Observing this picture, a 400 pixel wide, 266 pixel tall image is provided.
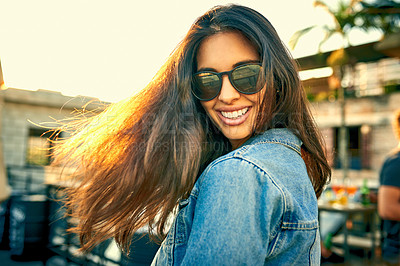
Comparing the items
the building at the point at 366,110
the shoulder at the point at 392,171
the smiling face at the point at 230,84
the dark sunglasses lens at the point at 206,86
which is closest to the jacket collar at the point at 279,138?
the smiling face at the point at 230,84

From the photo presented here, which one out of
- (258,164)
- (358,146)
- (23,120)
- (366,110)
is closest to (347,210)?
(258,164)

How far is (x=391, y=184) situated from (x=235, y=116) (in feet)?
8.02

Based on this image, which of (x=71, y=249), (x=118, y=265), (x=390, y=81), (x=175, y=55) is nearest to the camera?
(x=175, y=55)

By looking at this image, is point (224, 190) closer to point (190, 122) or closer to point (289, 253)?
point (289, 253)

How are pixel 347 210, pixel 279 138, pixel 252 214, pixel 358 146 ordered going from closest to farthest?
pixel 252 214 < pixel 279 138 < pixel 347 210 < pixel 358 146

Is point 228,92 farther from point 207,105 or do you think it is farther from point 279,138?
point 279,138

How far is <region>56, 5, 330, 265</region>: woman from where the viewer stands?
87 cm

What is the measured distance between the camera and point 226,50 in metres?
1.20

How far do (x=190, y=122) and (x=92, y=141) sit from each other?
0.49 meters

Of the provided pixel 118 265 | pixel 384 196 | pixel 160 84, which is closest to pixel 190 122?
pixel 160 84

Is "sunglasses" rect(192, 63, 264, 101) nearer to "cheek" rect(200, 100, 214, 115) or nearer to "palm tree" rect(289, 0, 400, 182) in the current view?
"cheek" rect(200, 100, 214, 115)

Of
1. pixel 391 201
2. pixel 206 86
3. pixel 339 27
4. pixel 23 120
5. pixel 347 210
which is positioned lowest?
pixel 347 210

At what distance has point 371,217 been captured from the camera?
16.9 feet

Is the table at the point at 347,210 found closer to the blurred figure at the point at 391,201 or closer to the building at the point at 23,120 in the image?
the blurred figure at the point at 391,201
